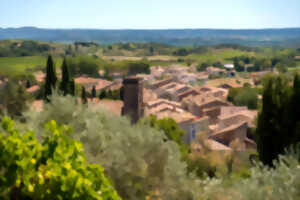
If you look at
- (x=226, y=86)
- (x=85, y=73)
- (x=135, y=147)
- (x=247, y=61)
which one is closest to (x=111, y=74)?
(x=85, y=73)

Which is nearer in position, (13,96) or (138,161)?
(138,161)

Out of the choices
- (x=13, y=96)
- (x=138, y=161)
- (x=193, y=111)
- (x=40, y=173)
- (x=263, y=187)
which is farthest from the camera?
(x=193, y=111)

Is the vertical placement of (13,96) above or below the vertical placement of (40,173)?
below

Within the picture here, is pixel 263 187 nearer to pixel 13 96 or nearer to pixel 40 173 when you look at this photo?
pixel 40 173

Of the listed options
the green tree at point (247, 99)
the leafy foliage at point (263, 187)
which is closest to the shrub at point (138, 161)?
the leafy foliage at point (263, 187)

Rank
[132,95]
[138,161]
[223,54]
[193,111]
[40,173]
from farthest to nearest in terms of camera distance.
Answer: [223,54], [193,111], [132,95], [138,161], [40,173]

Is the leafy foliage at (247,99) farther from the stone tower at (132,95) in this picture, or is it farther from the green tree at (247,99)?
the stone tower at (132,95)

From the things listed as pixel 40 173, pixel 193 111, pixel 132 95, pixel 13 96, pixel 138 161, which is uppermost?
pixel 40 173

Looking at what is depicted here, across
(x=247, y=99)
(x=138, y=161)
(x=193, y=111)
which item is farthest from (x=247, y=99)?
(x=138, y=161)

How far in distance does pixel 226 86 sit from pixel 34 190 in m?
55.4

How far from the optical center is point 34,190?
2.53m

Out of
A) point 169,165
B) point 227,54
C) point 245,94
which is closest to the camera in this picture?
point 169,165

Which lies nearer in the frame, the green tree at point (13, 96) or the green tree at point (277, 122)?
the green tree at point (277, 122)

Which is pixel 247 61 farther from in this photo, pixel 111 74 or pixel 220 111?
pixel 220 111
